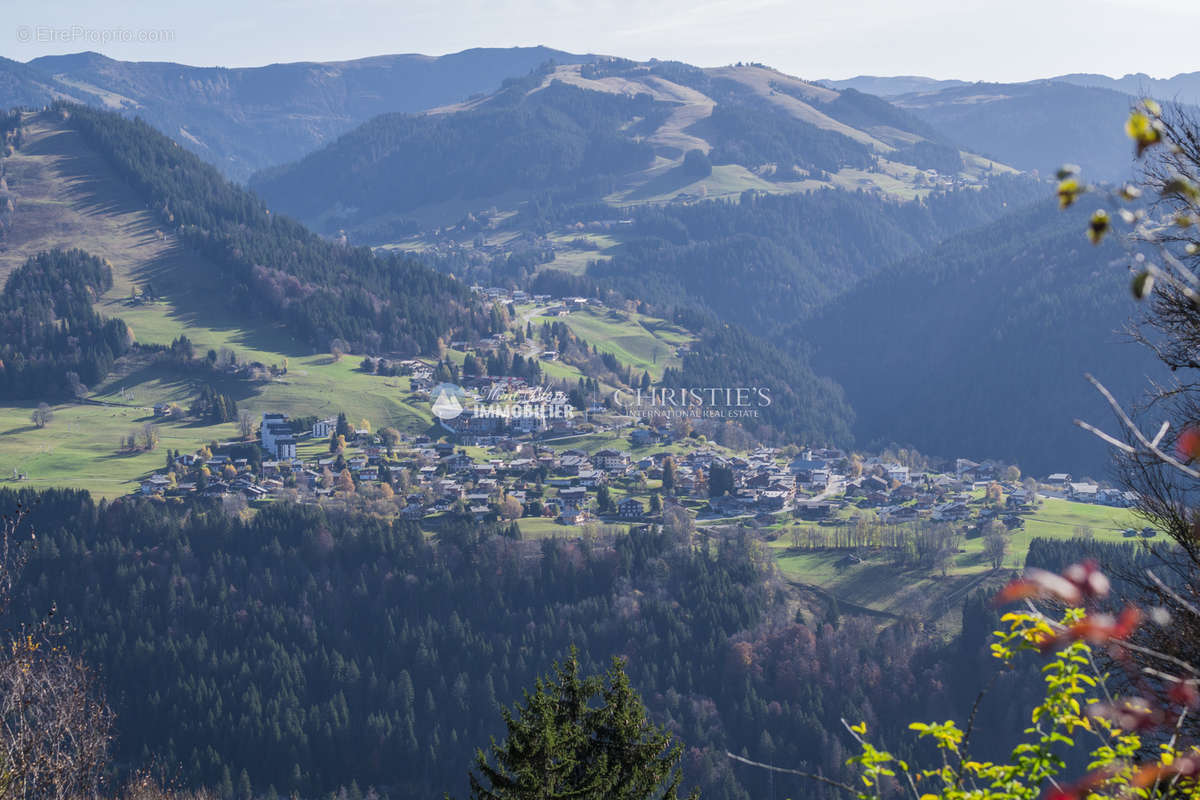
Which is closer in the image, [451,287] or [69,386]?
[69,386]

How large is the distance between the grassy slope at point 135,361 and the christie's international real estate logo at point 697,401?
31.2m

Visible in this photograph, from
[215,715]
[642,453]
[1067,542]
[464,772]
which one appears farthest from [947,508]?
[215,715]

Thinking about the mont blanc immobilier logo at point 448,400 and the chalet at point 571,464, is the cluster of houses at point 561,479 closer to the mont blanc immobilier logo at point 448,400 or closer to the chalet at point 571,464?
the chalet at point 571,464

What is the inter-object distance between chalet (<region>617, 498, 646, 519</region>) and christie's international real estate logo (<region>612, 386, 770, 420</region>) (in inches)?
1501

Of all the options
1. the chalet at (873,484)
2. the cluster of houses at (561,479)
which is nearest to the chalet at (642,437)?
the cluster of houses at (561,479)

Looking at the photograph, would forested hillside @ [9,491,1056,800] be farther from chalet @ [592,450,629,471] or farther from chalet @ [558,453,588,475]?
chalet @ [592,450,629,471]

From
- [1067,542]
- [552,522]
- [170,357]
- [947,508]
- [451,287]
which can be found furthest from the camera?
[451,287]

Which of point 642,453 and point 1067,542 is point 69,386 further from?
point 1067,542

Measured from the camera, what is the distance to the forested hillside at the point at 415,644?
82.1 meters

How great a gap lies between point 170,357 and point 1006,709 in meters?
112

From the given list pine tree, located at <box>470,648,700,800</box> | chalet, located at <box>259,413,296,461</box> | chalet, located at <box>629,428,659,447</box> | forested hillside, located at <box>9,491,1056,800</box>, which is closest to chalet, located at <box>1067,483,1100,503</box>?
forested hillside, located at <box>9,491,1056,800</box>

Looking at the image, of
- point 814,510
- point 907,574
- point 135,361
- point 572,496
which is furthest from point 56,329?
point 907,574

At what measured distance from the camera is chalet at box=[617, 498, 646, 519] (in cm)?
11244

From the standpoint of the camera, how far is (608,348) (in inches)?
7416
